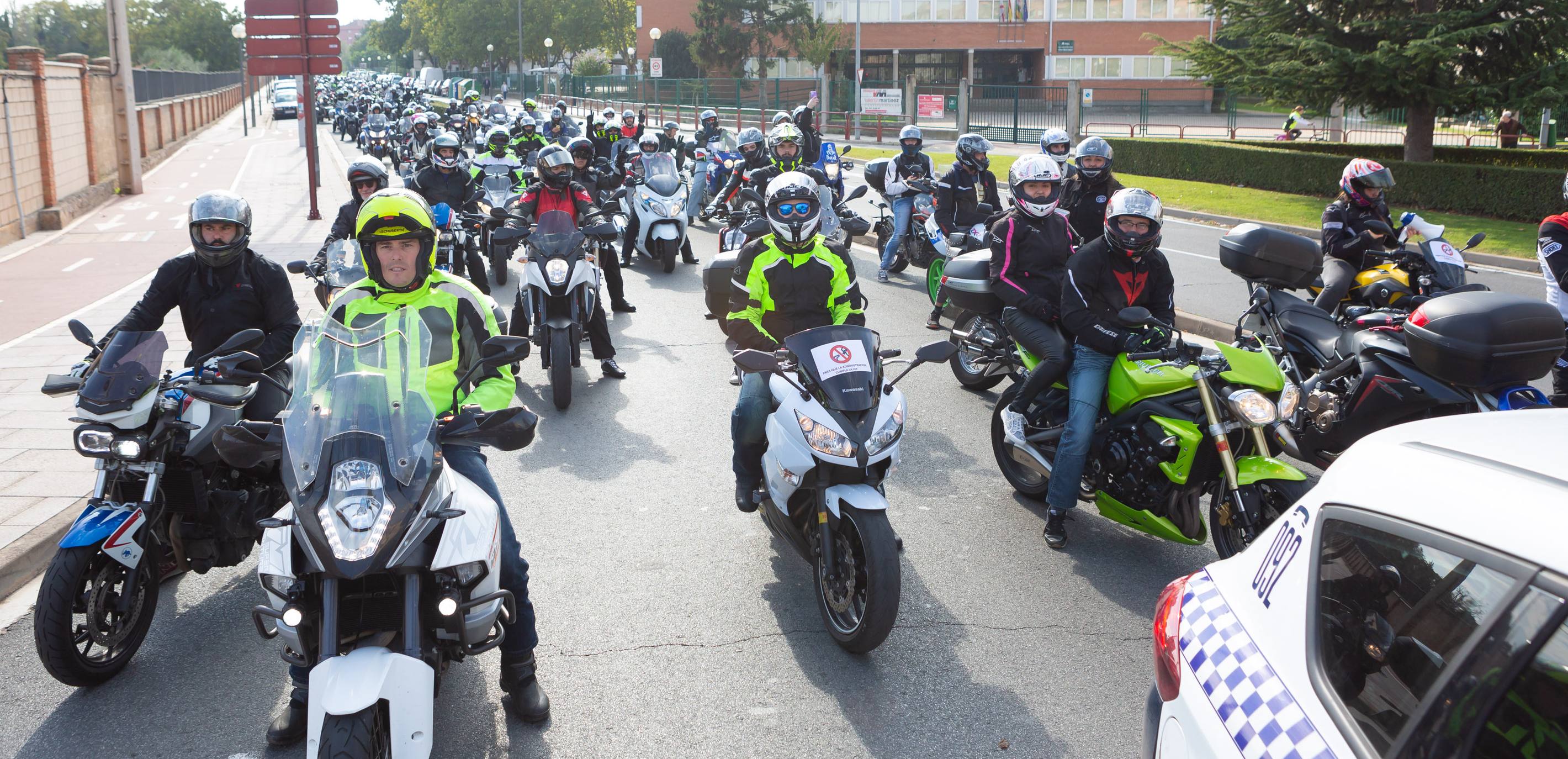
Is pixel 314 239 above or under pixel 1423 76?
under

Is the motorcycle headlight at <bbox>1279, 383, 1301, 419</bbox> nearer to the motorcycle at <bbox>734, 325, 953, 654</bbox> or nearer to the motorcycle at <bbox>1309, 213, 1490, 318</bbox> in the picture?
the motorcycle at <bbox>734, 325, 953, 654</bbox>

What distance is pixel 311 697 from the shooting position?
3225mm

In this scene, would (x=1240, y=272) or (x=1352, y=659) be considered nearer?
(x=1352, y=659)

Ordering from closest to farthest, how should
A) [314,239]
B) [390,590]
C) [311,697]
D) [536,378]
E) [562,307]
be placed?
[311,697], [390,590], [562,307], [536,378], [314,239]

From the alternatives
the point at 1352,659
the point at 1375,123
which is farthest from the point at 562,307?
the point at 1375,123

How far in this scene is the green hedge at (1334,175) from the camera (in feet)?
63.9

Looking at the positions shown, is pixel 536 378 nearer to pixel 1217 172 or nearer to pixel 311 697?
pixel 311 697

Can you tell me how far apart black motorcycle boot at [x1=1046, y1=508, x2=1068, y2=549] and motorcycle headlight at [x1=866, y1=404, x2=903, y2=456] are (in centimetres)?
151

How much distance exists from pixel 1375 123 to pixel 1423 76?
517 inches

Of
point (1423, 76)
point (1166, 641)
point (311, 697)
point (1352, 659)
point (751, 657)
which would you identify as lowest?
point (751, 657)

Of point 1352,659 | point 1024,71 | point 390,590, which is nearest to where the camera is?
point 1352,659

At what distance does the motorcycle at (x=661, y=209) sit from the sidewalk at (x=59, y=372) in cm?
422

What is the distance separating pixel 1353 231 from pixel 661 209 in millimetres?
8984

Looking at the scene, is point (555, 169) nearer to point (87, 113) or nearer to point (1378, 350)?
point (1378, 350)
